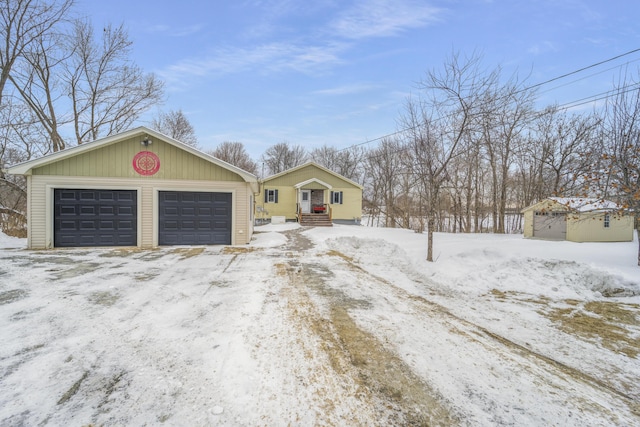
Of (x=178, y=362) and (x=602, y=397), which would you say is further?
(x=178, y=362)

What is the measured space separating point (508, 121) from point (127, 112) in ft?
81.5

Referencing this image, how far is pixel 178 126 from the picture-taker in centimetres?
2803

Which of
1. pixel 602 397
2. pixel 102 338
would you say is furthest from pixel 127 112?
pixel 602 397

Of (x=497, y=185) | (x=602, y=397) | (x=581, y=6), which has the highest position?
(x=581, y=6)

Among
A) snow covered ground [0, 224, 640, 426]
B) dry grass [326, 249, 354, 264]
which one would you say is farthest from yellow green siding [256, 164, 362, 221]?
snow covered ground [0, 224, 640, 426]

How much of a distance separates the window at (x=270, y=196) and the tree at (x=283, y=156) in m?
20.2

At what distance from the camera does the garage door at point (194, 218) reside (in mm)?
9930

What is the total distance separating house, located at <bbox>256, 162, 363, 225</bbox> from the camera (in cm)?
2109

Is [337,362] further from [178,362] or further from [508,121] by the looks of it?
[508,121]

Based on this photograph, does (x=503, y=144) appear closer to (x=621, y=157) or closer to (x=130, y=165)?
(x=621, y=157)

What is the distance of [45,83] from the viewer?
15664 mm

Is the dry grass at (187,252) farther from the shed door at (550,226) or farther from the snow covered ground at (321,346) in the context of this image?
the shed door at (550,226)

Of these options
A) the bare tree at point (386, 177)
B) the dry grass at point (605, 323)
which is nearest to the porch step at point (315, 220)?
the bare tree at point (386, 177)

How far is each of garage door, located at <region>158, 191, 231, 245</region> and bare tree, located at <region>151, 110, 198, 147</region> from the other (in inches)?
796
